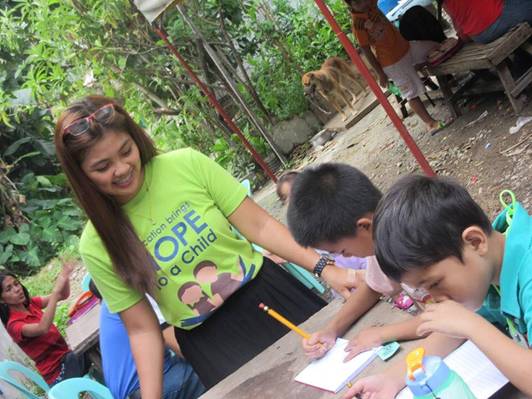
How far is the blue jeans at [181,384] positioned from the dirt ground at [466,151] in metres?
2.15

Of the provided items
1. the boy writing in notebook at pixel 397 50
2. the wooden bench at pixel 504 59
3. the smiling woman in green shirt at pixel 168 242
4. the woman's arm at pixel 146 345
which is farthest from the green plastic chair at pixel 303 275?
the boy writing in notebook at pixel 397 50

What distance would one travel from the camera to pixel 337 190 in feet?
5.72

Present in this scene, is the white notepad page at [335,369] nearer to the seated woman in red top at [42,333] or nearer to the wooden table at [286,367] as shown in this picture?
the wooden table at [286,367]

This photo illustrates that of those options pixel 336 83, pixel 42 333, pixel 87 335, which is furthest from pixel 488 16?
pixel 42 333

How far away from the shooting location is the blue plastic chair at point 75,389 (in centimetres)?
224

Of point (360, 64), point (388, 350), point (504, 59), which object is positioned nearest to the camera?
point (388, 350)

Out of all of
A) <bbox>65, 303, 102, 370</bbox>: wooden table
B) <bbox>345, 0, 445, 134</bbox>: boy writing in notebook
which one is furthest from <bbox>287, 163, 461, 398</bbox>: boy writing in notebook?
<bbox>345, 0, 445, 134</bbox>: boy writing in notebook

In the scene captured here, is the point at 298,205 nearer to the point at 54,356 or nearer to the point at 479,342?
the point at 479,342

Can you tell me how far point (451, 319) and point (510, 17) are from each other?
143 inches

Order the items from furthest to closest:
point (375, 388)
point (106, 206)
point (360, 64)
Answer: point (360, 64), point (106, 206), point (375, 388)

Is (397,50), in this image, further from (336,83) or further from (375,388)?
(375,388)

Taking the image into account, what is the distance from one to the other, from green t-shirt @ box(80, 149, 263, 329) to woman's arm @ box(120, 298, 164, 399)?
5cm

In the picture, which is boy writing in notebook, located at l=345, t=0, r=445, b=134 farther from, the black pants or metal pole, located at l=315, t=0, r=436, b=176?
the black pants

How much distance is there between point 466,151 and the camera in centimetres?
447
